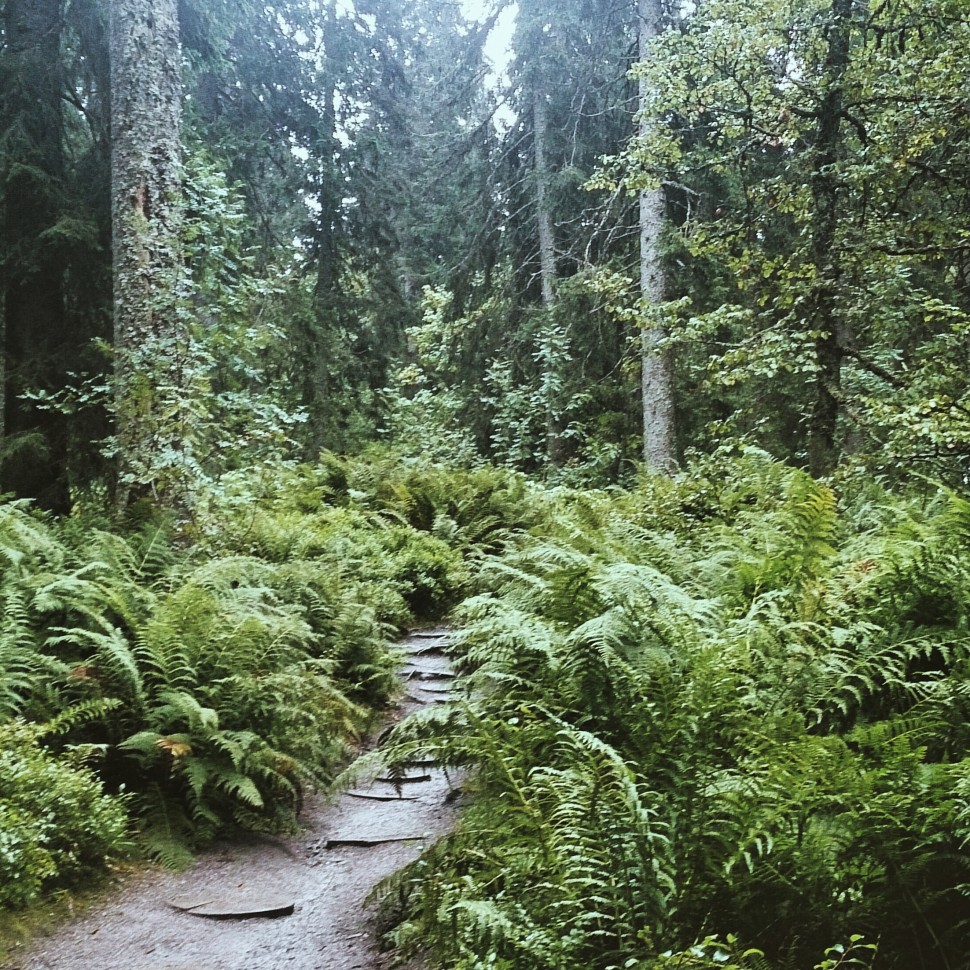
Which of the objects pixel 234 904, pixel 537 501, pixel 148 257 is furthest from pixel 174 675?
pixel 537 501

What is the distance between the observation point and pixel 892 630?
13.2 ft

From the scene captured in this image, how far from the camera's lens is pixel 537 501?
11312 mm

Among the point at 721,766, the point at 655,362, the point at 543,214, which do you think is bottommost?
the point at 721,766

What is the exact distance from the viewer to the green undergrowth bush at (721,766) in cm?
256

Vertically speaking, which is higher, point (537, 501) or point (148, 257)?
point (148, 257)

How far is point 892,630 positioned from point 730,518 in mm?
4036

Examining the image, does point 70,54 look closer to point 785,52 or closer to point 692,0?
point 785,52

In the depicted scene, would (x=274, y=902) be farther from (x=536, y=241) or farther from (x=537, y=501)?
(x=536, y=241)

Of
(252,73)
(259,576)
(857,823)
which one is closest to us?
(857,823)

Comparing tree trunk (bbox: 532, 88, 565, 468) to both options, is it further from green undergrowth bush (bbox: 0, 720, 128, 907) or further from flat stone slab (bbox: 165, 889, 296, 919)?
green undergrowth bush (bbox: 0, 720, 128, 907)

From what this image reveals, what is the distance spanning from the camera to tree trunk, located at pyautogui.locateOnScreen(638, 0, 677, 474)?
43.2ft

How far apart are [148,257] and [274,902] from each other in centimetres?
576

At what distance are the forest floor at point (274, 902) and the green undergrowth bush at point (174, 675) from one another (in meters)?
0.19

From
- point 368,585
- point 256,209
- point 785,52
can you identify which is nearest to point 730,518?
point 368,585
